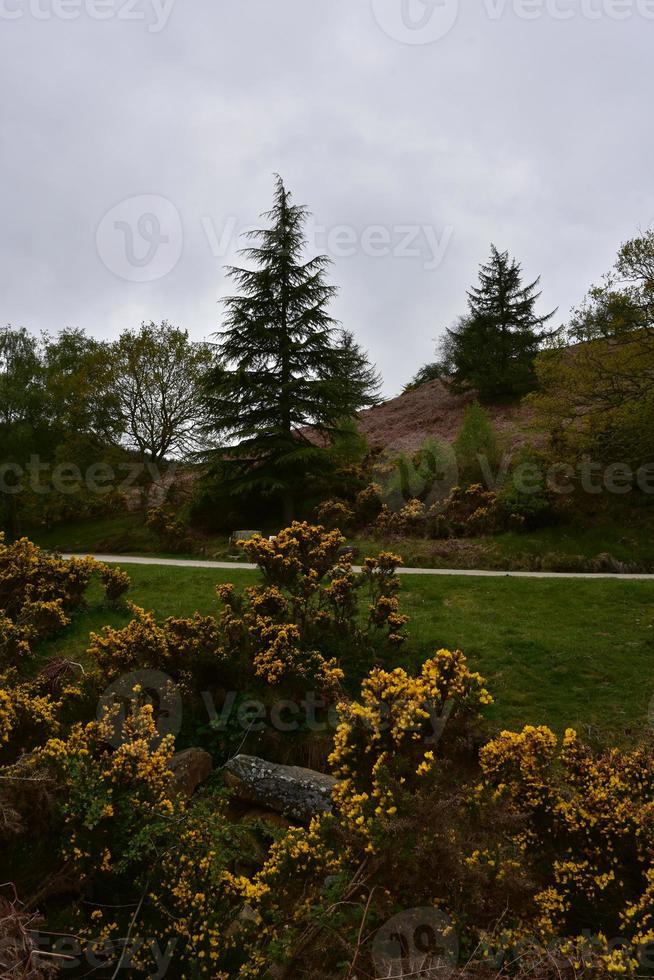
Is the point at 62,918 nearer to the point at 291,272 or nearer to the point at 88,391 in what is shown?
the point at 291,272

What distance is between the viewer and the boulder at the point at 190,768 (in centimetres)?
501

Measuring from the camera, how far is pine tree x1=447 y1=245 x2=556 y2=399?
24906 mm

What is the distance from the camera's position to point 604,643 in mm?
7098

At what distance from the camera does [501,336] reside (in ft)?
82.6

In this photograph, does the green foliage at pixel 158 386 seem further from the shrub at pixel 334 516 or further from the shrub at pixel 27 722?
the shrub at pixel 27 722

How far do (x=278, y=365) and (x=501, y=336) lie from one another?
12.8 meters

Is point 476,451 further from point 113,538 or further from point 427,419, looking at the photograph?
point 113,538

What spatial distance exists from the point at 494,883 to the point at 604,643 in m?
4.88

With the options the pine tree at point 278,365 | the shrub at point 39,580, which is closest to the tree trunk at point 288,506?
the pine tree at point 278,365
